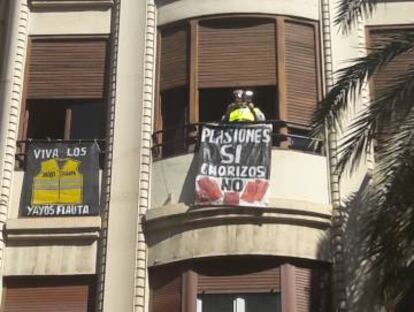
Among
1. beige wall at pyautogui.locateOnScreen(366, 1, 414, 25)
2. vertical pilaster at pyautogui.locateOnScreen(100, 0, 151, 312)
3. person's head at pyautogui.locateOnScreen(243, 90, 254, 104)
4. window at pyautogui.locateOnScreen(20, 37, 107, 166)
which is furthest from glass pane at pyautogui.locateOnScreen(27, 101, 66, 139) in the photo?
beige wall at pyautogui.locateOnScreen(366, 1, 414, 25)

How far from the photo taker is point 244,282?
1343cm

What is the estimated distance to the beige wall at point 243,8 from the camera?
1541 centimetres

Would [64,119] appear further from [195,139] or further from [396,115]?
[396,115]

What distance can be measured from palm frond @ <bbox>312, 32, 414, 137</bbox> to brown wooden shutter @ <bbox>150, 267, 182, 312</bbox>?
3.42 meters

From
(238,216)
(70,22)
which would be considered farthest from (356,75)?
(70,22)

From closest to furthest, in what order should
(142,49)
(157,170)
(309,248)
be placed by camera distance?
1. (309,248)
2. (157,170)
3. (142,49)

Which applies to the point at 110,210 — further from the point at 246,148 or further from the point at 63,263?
the point at 246,148

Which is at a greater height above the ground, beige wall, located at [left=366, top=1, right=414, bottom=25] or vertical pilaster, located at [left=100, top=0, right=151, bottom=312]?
beige wall, located at [left=366, top=1, right=414, bottom=25]

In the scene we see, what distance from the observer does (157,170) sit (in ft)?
48.0

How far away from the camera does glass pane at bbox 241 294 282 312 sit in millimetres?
13320

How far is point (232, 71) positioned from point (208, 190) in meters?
2.43

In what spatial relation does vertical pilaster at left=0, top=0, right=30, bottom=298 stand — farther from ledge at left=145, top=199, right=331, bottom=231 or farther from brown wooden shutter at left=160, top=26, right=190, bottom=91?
ledge at left=145, top=199, right=331, bottom=231

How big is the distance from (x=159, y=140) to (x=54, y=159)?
190cm

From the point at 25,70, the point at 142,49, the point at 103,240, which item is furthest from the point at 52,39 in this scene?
the point at 103,240
